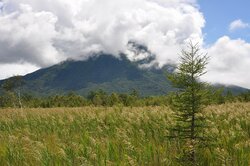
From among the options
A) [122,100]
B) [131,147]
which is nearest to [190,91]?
[131,147]

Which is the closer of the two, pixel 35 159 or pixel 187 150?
pixel 187 150

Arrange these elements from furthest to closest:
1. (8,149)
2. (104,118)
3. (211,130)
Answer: (104,118) < (211,130) < (8,149)

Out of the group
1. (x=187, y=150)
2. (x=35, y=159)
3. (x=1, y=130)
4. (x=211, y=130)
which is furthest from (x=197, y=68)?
(x=1, y=130)

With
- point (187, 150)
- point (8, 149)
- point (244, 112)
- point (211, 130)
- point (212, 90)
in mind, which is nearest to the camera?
point (187, 150)

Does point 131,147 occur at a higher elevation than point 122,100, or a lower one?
lower

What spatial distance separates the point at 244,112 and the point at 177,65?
6.44 meters

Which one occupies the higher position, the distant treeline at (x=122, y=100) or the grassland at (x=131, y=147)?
the distant treeline at (x=122, y=100)

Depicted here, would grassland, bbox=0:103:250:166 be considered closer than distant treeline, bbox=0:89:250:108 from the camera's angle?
Yes

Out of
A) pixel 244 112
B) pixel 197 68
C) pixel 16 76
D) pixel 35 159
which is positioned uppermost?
pixel 16 76

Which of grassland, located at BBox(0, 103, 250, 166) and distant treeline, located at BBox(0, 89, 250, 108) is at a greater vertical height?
distant treeline, located at BBox(0, 89, 250, 108)

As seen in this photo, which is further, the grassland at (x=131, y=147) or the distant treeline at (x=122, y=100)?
the distant treeline at (x=122, y=100)

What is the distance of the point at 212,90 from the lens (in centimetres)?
894

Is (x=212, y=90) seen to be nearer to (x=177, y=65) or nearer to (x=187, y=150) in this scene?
(x=177, y=65)

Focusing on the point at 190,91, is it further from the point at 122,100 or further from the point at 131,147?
the point at 122,100
